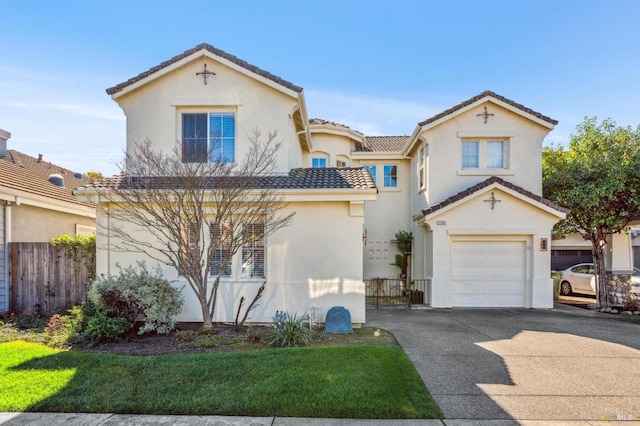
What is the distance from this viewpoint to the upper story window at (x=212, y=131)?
414 inches

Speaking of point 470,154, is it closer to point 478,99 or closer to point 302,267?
point 478,99

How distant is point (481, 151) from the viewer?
13500 mm

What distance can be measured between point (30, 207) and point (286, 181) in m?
9.40

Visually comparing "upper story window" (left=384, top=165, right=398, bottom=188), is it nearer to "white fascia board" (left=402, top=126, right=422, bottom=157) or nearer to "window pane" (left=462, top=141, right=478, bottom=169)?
"white fascia board" (left=402, top=126, right=422, bottom=157)

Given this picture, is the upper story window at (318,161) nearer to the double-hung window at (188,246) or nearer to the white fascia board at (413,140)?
the white fascia board at (413,140)

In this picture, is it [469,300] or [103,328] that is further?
[469,300]

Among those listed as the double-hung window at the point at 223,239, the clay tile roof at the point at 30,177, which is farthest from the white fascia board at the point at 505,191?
the clay tile roof at the point at 30,177

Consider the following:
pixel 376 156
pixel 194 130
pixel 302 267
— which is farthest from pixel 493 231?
pixel 194 130

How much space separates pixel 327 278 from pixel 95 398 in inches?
227

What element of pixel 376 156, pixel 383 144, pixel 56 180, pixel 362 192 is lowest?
pixel 362 192

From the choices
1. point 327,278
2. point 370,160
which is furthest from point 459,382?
point 370,160

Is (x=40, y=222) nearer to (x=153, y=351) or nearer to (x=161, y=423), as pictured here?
(x=153, y=351)

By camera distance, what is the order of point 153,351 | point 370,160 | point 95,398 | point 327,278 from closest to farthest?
1. point 95,398
2. point 153,351
3. point 327,278
4. point 370,160

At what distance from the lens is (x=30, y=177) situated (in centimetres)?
1328
